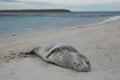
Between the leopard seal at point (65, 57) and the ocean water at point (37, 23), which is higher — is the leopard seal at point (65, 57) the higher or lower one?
the higher one

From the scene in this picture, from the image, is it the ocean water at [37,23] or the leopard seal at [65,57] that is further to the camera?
the ocean water at [37,23]

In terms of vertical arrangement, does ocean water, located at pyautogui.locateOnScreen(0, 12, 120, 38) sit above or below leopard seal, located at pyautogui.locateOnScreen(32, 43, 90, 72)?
below

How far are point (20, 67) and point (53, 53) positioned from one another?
33.6 inches

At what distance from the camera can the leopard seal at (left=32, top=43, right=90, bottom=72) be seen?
4.84 metres

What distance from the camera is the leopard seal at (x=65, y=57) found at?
4.84m

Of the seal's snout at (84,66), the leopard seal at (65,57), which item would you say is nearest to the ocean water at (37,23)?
the leopard seal at (65,57)

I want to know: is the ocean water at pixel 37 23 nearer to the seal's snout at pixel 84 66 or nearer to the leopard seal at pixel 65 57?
the leopard seal at pixel 65 57

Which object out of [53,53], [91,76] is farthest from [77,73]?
[53,53]

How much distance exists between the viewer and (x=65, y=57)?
5.18 m

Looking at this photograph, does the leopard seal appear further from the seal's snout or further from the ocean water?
the ocean water

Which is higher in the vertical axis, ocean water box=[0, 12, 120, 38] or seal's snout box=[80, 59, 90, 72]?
seal's snout box=[80, 59, 90, 72]

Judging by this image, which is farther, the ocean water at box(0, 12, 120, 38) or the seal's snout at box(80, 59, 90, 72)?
the ocean water at box(0, 12, 120, 38)

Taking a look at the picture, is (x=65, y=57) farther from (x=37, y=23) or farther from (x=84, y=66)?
(x=37, y=23)

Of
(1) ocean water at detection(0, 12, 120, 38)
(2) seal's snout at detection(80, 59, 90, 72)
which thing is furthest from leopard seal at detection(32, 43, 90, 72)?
(1) ocean water at detection(0, 12, 120, 38)
